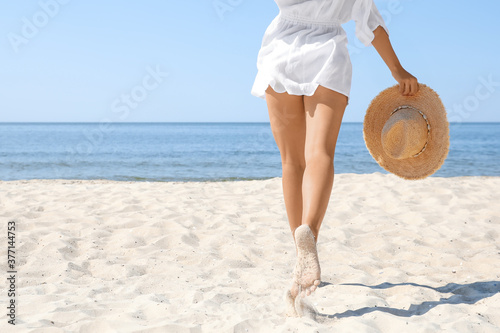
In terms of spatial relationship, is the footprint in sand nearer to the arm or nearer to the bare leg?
the bare leg

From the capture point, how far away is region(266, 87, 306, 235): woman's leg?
6.66 ft

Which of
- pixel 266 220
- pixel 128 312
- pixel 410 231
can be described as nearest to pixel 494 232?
pixel 410 231

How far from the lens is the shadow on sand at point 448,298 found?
2.05 m

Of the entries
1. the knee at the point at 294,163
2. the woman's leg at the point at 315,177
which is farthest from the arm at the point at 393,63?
the knee at the point at 294,163

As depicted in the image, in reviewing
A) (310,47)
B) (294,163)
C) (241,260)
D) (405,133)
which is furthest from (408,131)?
(241,260)

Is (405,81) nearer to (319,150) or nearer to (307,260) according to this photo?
(319,150)

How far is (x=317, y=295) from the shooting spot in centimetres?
239

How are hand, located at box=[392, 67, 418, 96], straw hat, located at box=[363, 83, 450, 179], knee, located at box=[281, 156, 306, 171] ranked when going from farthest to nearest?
straw hat, located at box=[363, 83, 450, 179] → hand, located at box=[392, 67, 418, 96] → knee, located at box=[281, 156, 306, 171]

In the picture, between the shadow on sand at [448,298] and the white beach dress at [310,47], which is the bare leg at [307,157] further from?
the shadow on sand at [448,298]

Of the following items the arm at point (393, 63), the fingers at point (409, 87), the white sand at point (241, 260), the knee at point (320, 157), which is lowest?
the white sand at point (241, 260)

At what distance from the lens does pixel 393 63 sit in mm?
2285

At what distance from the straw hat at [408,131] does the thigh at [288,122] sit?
2.21ft

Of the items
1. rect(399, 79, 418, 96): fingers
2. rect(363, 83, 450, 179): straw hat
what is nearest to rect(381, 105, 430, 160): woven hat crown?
rect(363, 83, 450, 179): straw hat

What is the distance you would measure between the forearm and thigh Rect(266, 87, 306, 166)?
1.75 feet
